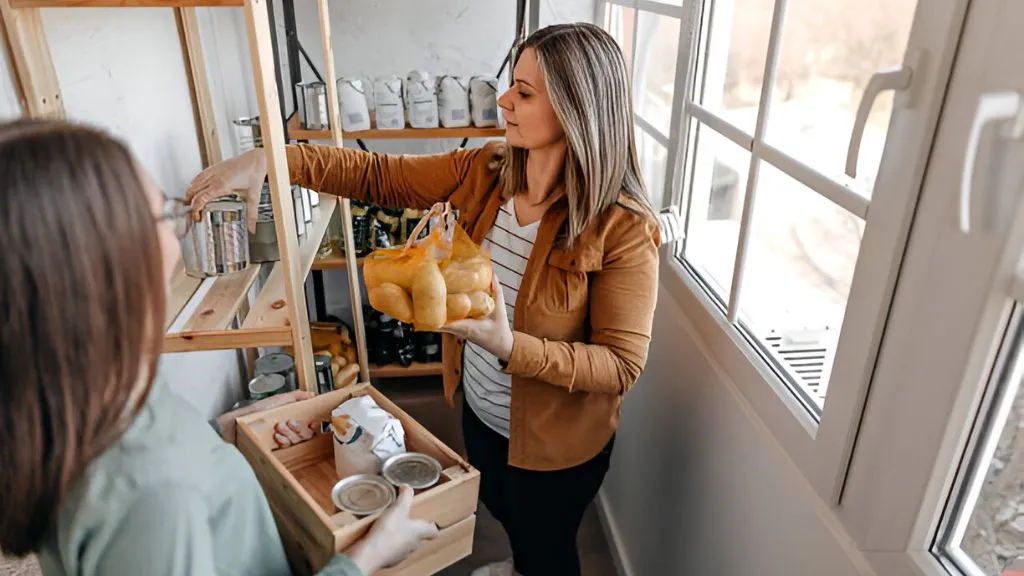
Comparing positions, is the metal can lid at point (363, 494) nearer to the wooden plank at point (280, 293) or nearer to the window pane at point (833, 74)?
the wooden plank at point (280, 293)

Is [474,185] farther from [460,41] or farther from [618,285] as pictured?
[460,41]

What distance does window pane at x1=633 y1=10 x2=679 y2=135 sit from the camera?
5.62 ft

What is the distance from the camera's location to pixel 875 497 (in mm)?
818

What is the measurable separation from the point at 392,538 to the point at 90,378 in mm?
444

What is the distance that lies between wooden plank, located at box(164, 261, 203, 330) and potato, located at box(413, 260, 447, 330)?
387 millimetres

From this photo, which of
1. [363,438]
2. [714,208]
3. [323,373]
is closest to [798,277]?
[714,208]

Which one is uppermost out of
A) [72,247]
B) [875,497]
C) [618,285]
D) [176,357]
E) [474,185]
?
[72,247]

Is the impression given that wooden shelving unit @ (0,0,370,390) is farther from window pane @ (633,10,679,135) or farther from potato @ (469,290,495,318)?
window pane @ (633,10,679,135)

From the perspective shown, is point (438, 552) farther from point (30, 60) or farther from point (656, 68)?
point (656, 68)

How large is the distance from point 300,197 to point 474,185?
366mm

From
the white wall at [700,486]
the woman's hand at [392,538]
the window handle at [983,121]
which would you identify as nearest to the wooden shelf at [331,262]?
the white wall at [700,486]

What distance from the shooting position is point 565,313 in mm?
1214

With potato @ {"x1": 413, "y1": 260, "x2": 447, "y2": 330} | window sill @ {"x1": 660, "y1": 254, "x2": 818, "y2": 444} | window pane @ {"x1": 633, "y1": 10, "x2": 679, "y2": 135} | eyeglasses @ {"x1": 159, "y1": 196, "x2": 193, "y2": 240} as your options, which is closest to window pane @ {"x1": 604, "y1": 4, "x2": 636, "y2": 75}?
window pane @ {"x1": 633, "y1": 10, "x2": 679, "y2": 135}

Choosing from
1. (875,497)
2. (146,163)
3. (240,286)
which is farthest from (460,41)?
(875,497)
